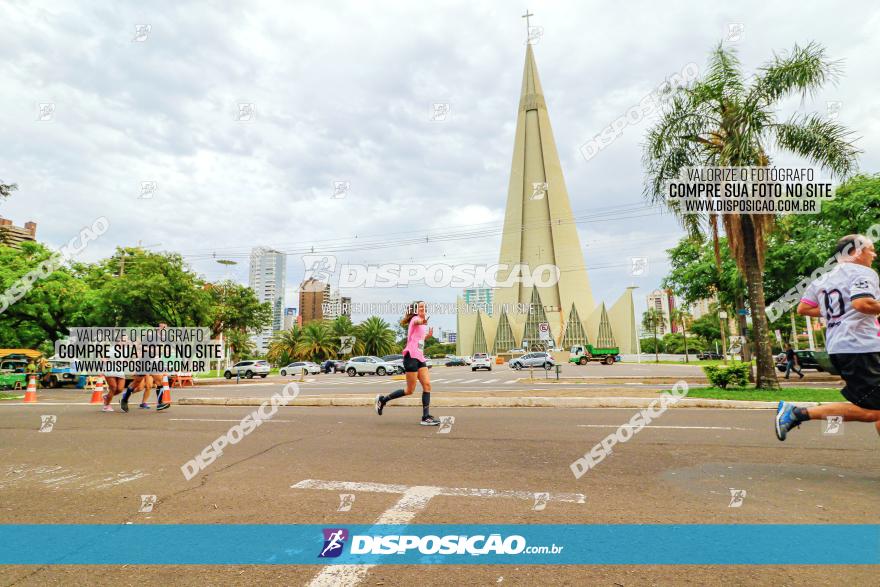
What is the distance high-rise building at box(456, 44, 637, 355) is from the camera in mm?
85938

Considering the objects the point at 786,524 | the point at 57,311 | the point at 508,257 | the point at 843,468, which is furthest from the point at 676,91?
the point at 508,257

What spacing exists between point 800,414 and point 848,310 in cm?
114

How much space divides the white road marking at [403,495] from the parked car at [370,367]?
33.4 m

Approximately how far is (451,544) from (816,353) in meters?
25.4

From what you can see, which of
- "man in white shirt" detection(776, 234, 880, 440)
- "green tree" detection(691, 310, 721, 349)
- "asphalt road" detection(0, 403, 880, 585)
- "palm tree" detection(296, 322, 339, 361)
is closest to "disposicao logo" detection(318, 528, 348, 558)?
"asphalt road" detection(0, 403, 880, 585)

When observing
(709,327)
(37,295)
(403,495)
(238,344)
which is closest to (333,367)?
(238,344)

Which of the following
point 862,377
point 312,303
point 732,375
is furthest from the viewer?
point 312,303

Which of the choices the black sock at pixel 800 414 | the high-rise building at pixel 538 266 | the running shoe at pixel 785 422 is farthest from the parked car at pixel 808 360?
the high-rise building at pixel 538 266

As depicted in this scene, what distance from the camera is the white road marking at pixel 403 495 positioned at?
97.8 inches

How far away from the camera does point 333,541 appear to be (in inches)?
111

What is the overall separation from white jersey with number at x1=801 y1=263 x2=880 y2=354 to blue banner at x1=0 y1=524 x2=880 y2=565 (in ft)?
5.30

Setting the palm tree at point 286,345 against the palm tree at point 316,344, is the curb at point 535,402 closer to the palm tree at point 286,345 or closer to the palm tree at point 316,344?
the palm tree at point 316,344

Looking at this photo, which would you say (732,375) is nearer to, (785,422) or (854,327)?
(785,422)

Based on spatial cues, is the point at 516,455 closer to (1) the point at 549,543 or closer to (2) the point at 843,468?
(1) the point at 549,543
